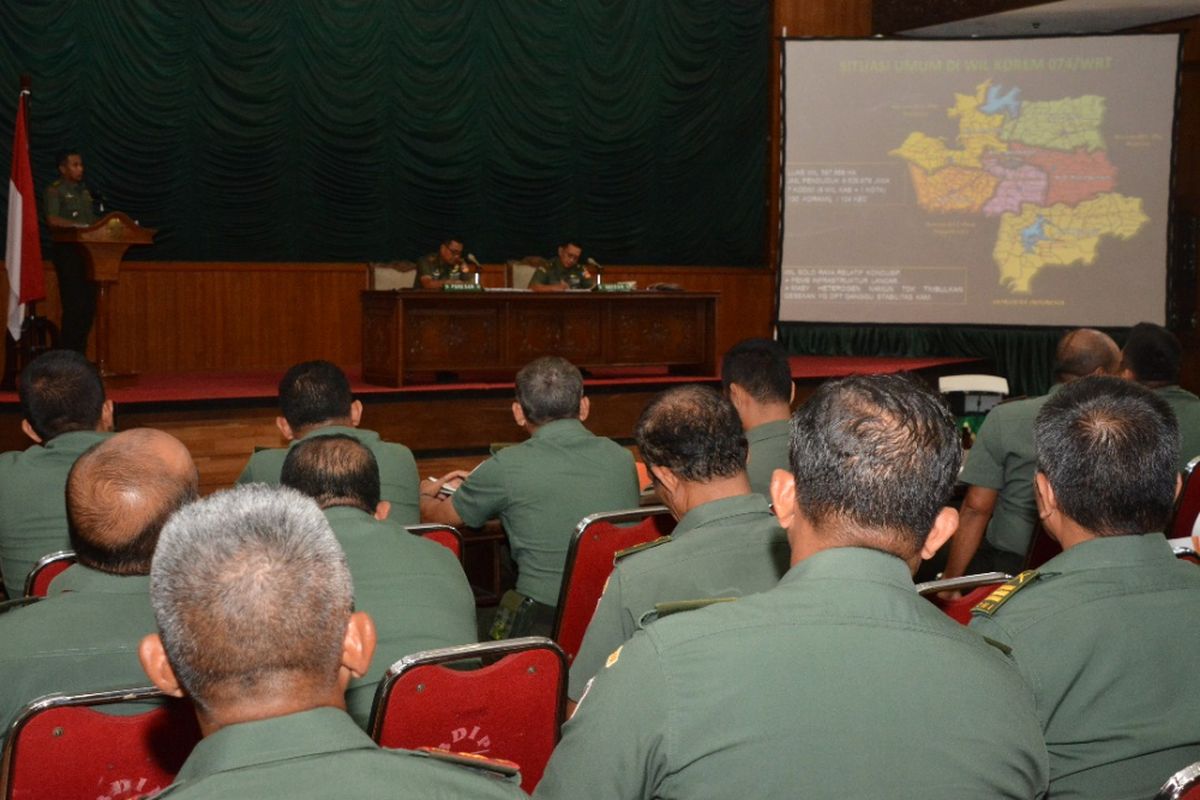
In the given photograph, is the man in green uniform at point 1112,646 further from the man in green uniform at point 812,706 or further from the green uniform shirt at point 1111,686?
the man in green uniform at point 812,706

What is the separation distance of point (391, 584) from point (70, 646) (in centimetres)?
59

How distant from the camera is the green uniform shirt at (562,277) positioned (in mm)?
8289

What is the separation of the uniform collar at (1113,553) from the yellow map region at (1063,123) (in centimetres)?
803

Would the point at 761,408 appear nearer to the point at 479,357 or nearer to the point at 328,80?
the point at 479,357

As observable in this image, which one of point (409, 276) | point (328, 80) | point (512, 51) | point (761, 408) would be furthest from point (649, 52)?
point (761, 408)

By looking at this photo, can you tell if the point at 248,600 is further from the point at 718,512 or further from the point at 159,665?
the point at 718,512

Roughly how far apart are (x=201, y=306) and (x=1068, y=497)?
800 cm

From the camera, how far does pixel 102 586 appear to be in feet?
6.54

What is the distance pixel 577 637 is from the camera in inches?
121

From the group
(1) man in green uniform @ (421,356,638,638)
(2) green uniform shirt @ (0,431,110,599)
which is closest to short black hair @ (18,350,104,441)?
(2) green uniform shirt @ (0,431,110,599)

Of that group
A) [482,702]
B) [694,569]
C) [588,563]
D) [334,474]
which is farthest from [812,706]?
[588,563]

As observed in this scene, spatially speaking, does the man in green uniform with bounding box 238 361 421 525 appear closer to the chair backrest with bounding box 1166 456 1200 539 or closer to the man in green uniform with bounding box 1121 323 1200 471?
the chair backrest with bounding box 1166 456 1200 539

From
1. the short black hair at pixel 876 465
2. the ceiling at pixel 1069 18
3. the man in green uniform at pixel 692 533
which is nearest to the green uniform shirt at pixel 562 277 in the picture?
the ceiling at pixel 1069 18

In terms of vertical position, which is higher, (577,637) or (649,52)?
(649,52)
